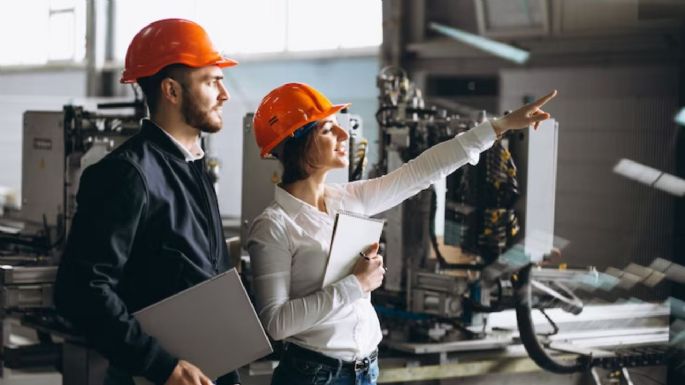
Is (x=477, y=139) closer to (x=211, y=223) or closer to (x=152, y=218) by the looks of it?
(x=211, y=223)

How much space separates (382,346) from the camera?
10.7ft

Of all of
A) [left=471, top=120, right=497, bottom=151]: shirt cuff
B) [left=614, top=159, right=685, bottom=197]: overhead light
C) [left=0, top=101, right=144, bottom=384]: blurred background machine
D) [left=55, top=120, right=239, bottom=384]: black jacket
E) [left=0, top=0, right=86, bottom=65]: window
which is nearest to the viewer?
[left=55, top=120, right=239, bottom=384]: black jacket

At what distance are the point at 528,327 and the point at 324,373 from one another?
4.54 ft

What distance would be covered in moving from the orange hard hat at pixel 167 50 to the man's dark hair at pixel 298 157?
27 centimetres

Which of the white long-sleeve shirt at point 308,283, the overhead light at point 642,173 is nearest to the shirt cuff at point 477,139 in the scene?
the white long-sleeve shirt at point 308,283

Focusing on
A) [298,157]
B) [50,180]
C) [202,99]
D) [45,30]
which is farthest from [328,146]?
[45,30]

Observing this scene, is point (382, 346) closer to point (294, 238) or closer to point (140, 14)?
point (294, 238)

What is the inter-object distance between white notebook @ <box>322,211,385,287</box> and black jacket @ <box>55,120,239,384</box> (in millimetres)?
257

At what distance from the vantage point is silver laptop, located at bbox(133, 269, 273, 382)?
5.44 ft

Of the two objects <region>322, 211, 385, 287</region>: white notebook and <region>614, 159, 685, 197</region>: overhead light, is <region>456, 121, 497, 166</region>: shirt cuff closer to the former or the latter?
<region>322, 211, 385, 287</region>: white notebook

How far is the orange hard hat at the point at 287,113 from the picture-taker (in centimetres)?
202

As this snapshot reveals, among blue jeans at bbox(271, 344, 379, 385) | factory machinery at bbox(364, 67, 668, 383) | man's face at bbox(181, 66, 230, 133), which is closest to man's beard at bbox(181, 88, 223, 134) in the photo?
man's face at bbox(181, 66, 230, 133)

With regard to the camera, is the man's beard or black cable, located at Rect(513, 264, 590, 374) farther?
black cable, located at Rect(513, 264, 590, 374)

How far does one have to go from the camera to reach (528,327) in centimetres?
315
